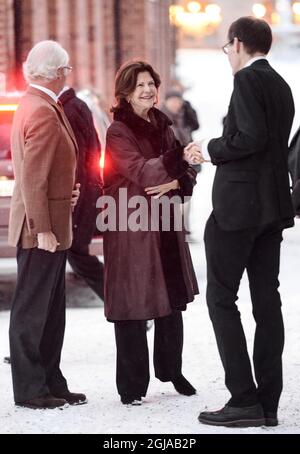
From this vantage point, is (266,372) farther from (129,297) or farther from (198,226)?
(198,226)

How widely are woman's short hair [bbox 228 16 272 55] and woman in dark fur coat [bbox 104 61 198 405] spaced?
2.51 feet

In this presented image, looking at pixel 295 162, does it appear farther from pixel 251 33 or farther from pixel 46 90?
pixel 46 90

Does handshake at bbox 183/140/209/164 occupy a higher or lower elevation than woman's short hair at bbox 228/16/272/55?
lower

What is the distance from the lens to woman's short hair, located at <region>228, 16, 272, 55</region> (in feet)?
21.1

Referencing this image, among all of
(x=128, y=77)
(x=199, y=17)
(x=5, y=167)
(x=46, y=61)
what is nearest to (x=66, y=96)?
(x=5, y=167)

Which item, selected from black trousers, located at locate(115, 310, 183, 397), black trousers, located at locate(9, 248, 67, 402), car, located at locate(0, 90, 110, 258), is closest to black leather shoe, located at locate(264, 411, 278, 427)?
black trousers, located at locate(115, 310, 183, 397)

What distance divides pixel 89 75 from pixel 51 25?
2.77 meters

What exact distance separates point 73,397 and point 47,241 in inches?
33.3

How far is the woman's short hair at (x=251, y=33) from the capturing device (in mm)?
6426

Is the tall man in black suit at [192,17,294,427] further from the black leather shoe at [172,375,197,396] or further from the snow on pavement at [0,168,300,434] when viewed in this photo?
the black leather shoe at [172,375,197,396]

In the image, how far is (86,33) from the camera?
23.3 metres

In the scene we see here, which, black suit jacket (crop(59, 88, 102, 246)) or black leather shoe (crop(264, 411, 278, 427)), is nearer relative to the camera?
black leather shoe (crop(264, 411, 278, 427))

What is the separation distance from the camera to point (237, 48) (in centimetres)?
647

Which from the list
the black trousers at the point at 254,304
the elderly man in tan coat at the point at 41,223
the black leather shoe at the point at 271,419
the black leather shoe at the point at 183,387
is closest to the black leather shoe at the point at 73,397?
the elderly man in tan coat at the point at 41,223
